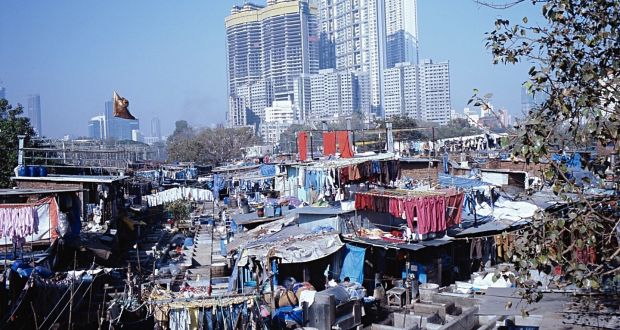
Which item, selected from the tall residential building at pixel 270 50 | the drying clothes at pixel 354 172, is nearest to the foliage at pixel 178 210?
the drying clothes at pixel 354 172

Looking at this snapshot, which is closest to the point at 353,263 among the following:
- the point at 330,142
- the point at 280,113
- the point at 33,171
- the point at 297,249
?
the point at 297,249

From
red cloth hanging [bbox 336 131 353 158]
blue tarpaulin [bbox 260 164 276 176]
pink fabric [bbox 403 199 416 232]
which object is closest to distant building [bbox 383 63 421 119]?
blue tarpaulin [bbox 260 164 276 176]

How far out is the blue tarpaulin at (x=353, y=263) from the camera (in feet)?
44.7

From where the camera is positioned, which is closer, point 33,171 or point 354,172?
point 354,172

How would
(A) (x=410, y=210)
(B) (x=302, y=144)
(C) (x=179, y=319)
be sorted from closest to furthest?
1. (C) (x=179, y=319)
2. (A) (x=410, y=210)
3. (B) (x=302, y=144)

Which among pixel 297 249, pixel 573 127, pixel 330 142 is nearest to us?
pixel 573 127

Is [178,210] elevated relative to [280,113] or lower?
lower

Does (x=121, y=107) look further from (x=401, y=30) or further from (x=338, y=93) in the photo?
(x=401, y=30)

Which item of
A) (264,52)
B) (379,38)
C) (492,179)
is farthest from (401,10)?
(492,179)

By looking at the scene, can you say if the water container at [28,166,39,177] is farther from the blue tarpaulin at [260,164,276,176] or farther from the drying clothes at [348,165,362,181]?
the blue tarpaulin at [260,164,276,176]

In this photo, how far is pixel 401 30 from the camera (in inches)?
5738

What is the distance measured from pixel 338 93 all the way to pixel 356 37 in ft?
A: 56.9

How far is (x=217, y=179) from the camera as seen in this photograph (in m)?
32.4

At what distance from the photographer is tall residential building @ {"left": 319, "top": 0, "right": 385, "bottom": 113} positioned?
132 meters
